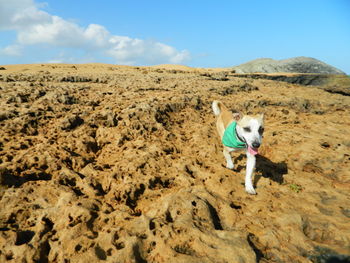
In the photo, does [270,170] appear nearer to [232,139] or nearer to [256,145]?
[232,139]

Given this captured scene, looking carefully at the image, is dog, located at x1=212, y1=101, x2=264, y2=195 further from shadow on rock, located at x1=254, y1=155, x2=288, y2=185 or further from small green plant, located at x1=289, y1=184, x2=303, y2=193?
small green plant, located at x1=289, y1=184, x2=303, y2=193

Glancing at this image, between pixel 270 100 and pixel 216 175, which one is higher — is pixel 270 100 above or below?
above

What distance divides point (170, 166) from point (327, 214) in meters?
2.92

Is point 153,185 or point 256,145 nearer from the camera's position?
point 153,185

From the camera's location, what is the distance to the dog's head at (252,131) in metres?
4.36

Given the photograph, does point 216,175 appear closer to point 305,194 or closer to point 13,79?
point 305,194

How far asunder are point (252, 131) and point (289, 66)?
45.8 meters

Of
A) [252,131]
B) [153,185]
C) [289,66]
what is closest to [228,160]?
[252,131]

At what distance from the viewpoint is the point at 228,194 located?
13.3 feet

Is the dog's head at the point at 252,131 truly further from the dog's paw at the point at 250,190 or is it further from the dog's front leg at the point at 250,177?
the dog's paw at the point at 250,190

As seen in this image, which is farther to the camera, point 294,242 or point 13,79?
point 13,79

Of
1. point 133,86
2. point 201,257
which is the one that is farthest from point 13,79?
point 201,257

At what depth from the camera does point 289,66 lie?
142 ft

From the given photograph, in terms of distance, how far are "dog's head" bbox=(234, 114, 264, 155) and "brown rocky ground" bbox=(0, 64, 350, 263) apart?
79 centimetres
